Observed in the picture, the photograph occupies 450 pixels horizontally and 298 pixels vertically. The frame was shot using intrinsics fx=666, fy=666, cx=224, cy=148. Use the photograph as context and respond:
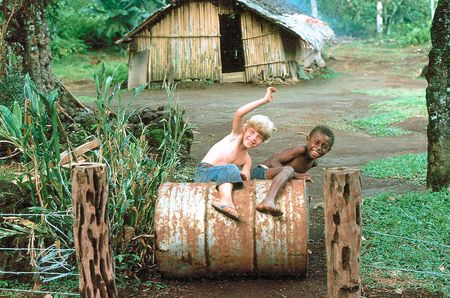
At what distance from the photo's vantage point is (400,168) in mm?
8570

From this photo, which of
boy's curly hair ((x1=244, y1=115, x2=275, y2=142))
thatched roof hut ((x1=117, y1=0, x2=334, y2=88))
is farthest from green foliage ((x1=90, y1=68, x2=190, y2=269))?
thatched roof hut ((x1=117, y1=0, x2=334, y2=88))

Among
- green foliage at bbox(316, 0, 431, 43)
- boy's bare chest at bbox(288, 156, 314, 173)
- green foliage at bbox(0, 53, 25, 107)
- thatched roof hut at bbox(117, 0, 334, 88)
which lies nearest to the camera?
boy's bare chest at bbox(288, 156, 314, 173)

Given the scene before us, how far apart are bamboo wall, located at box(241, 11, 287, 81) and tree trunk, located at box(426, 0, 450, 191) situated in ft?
46.8

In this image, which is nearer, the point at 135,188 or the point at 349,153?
the point at 135,188

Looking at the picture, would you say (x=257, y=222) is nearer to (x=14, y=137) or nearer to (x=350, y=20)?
(x=14, y=137)

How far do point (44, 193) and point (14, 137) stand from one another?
0.47 m

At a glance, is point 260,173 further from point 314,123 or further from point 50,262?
point 314,123

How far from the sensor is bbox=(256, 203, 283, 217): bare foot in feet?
15.2

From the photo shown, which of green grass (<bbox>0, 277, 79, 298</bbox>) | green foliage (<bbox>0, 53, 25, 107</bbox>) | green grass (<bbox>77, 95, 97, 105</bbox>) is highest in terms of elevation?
green foliage (<bbox>0, 53, 25, 107</bbox>)

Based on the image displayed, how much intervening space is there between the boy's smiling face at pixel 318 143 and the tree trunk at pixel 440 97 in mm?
1566

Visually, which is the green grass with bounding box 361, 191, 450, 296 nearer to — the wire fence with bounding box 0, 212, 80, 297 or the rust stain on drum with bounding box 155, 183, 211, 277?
the rust stain on drum with bounding box 155, 183, 211, 277

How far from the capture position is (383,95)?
57.9ft

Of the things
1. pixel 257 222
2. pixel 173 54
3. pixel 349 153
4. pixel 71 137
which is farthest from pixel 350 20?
pixel 257 222

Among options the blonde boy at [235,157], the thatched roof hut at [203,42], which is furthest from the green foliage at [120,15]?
the blonde boy at [235,157]
